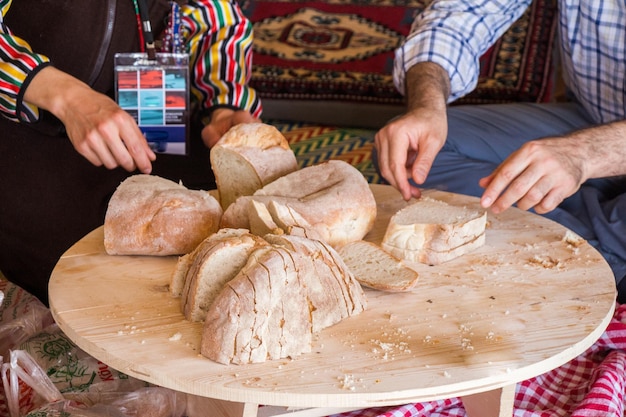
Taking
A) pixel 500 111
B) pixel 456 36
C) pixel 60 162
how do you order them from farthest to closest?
pixel 500 111 → pixel 456 36 → pixel 60 162

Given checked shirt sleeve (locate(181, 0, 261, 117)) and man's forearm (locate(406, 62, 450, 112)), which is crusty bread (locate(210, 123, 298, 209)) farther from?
checked shirt sleeve (locate(181, 0, 261, 117))

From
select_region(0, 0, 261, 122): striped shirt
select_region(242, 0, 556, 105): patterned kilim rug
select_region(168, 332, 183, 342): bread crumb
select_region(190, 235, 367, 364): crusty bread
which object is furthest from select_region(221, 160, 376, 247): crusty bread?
select_region(242, 0, 556, 105): patterned kilim rug

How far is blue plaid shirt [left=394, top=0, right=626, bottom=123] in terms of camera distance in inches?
94.4

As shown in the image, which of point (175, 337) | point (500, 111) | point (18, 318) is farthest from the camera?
point (500, 111)

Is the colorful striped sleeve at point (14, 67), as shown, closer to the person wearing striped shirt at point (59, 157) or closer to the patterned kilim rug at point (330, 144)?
the person wearing striped shirt at point (59, 157)

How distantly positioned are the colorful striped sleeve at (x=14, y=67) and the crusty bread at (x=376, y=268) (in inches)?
34.4

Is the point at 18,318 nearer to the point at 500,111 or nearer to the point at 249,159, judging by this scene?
the point at 249,159

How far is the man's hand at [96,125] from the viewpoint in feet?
5.71

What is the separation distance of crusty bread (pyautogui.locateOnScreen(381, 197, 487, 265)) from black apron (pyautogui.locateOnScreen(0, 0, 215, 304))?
65 centimetres

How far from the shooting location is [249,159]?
5.75 feet

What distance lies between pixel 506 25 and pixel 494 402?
153 cm

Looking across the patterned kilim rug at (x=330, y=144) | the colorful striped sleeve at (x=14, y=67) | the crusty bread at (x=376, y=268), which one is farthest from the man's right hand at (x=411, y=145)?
the patterned kilim rug at (x=330, y=144)

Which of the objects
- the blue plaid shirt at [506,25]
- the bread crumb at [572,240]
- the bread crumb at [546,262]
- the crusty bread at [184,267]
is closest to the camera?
the crusty bread at [184,267]

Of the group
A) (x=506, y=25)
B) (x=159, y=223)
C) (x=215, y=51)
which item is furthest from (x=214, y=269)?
(x=506, y=25)
